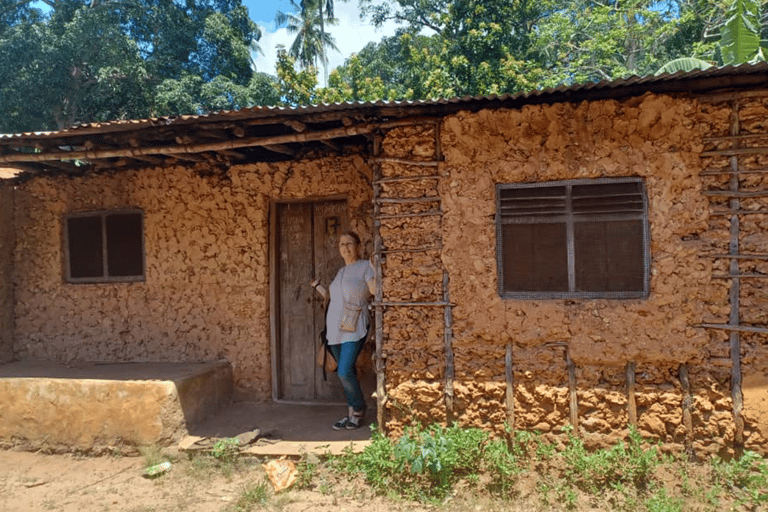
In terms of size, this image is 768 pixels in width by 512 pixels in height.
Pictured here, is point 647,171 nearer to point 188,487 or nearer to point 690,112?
point 690,112

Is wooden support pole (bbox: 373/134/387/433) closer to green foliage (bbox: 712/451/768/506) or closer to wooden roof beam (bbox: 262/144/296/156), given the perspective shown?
wooden roof beam (bbox: 262/144/296/156)

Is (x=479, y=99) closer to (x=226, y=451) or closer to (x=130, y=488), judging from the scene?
(x=226, y=451)

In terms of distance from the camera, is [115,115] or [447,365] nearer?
[447,365]

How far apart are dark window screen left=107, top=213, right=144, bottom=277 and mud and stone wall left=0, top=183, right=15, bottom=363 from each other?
127 cm

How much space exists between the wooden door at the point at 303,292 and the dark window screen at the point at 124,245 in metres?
1.70

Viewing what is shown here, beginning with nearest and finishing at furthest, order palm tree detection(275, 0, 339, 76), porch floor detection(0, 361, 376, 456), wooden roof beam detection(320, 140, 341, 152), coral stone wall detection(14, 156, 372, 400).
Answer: porch floor detection(0, 361, 376, 456) < wooden roof beam detection(320, 140, 341, 152) < coral stone wall detection(14, 156, 372, 400) < palm tree detection(275, 0, 339, 76)

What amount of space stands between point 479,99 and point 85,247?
499cm

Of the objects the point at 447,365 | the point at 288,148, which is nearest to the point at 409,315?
the point at 447,365

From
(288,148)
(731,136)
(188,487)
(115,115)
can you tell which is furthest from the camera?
(115,115)

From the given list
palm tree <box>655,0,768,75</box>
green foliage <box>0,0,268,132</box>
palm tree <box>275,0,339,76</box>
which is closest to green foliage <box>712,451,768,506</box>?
palm tree <box>655,0,768,75</box>

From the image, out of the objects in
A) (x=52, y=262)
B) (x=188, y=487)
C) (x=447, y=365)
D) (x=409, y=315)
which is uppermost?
(x=52, y=262)

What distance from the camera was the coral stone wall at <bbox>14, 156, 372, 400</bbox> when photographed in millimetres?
5730

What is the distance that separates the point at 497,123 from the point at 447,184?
65 cm

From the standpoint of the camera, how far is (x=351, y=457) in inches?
173
